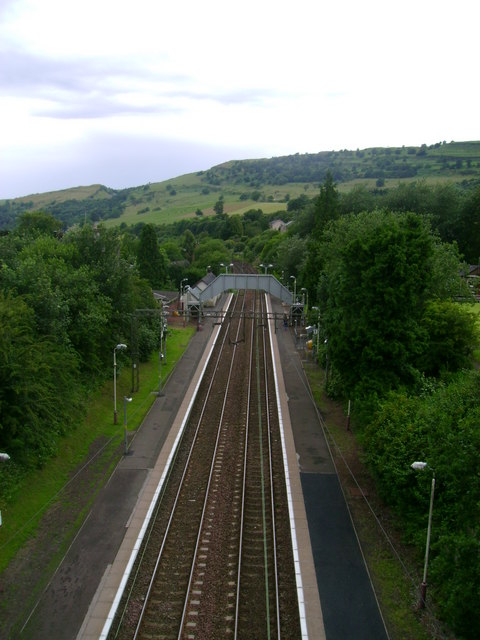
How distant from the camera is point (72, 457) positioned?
2711cm

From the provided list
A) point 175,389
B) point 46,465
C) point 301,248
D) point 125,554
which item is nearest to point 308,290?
point 301,248

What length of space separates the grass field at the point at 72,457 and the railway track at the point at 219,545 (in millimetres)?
3586

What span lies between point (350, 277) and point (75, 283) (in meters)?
16.8

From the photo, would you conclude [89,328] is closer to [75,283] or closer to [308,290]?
[75,283]

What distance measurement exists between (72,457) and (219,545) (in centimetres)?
1024

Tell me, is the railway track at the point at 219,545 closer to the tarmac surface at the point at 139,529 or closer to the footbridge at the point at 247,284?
the tarmac surface at the point at 139,529

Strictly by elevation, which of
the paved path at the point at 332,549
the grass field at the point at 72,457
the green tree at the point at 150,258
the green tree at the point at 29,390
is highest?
the green tree at the point at 150,258

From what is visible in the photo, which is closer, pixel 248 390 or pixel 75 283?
pixel 75 283

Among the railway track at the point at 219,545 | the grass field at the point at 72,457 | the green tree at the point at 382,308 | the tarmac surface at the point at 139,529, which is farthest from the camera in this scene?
the green tree at the point at 382,308

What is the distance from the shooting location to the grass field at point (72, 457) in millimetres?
20797

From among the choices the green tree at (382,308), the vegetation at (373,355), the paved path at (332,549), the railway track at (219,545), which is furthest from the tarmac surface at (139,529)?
the green tree at (382,308)

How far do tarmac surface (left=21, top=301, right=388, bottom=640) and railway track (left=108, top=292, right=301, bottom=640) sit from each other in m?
0.61

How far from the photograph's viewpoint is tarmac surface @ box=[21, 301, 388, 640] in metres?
16.2

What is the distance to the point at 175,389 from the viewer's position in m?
38.4
